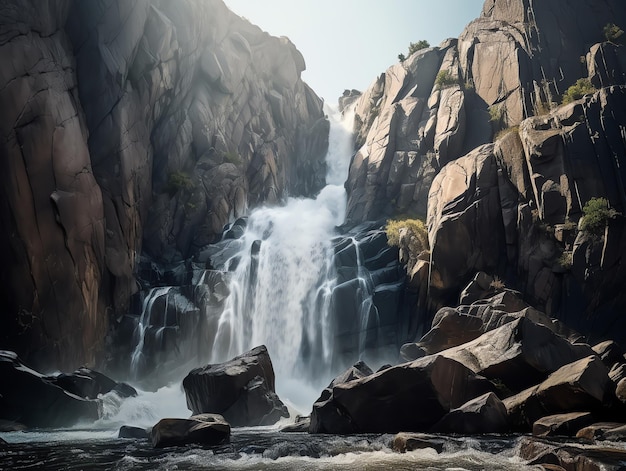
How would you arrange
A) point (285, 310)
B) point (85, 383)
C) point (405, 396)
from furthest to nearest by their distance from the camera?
point (285, 310) → point (85, 383) → point (405, 396)

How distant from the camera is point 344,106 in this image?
3514 inches

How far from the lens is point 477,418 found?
15.3m

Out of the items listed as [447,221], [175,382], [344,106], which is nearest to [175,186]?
[175,382]

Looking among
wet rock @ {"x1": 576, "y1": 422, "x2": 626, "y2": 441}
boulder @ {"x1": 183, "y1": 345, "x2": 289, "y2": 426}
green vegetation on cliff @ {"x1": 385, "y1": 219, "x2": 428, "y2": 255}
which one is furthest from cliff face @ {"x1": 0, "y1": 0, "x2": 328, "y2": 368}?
wet rock @ {"x1": 576, "y1": 422, "x2": 626, "y2": 441}

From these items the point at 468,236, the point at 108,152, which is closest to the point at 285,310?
the point at 468,236

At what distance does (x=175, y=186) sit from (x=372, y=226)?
1957 centimetres

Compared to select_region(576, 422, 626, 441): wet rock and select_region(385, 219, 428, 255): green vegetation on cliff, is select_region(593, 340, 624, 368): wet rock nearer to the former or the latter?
select_region(576, 422, 626, 441): wet rock

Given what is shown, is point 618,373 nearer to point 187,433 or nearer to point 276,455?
point 276,455

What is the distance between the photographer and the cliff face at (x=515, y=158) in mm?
29172

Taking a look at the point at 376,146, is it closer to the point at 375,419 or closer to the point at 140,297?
the point at 140,297

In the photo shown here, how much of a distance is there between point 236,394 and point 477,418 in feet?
43.0

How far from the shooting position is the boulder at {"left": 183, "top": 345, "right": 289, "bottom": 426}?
77.4 feet

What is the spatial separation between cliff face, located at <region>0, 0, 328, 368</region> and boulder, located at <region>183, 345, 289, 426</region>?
36.1ft

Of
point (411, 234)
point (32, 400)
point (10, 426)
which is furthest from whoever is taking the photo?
point (411, 234)
